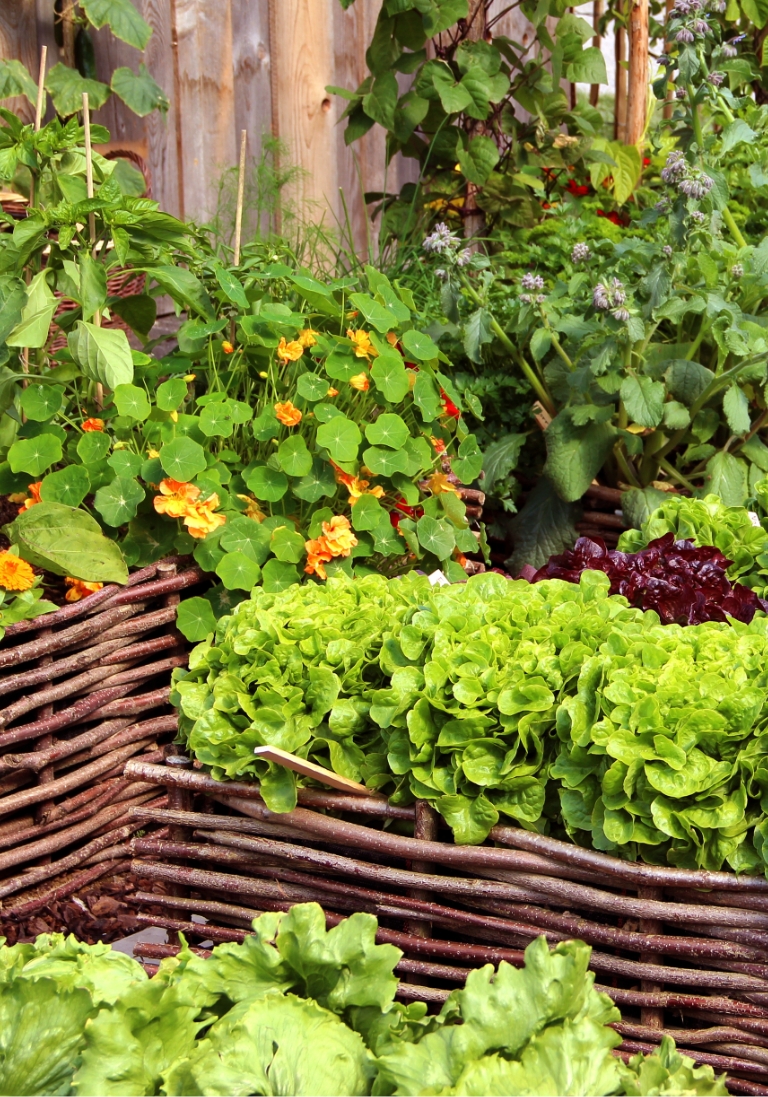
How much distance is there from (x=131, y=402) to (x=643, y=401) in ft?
3.73

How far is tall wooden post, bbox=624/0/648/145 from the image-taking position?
434cm

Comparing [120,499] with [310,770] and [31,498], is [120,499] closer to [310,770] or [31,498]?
[31,498]

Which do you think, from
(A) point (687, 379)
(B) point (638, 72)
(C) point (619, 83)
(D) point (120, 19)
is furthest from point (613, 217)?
(D) point (120, 19)

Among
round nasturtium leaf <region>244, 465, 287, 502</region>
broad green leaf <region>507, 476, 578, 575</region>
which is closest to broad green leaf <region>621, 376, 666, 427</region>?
broad green leaf <region>507, 476, 578, 575</region>

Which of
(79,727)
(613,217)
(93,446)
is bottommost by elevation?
(79,727)

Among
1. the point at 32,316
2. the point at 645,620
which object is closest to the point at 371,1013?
the point at 645,620

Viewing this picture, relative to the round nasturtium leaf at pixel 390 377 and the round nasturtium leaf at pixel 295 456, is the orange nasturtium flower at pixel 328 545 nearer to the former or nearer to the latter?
the round nasturtium leaf at pixel 295 456

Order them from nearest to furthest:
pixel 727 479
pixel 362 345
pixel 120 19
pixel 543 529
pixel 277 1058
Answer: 1. pixel 277 1058
2. pixel 362 345
3. pixel 727 479
4. pixel 543 529
5. pixel 120 19

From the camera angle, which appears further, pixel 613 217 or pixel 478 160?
pixel 613 217

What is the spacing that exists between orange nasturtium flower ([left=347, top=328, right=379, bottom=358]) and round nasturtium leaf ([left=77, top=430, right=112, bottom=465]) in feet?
1.79

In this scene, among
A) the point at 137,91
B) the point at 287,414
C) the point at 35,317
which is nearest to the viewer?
the point at 35,317

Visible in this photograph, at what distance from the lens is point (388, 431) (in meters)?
2.21

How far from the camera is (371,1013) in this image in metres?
0.76

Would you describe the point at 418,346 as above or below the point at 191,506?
above
